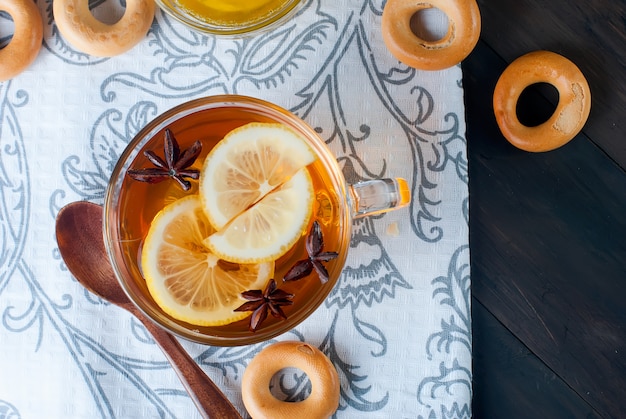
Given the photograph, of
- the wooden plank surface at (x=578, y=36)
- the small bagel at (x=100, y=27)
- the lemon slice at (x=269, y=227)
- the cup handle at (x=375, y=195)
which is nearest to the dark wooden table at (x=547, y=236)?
the wooden plank surface at (x=578, y=36)

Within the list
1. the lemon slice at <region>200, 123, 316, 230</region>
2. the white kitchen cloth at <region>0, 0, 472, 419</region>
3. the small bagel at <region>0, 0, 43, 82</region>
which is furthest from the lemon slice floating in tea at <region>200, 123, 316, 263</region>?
the small bagel at <region>0, 0, 43, 82</region>

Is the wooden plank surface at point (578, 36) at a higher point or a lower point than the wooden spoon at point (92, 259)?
higher

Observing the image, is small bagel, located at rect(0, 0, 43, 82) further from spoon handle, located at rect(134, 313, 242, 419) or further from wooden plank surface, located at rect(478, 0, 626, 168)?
wooden plank surface, located at rect(478, 0, 626, 168)

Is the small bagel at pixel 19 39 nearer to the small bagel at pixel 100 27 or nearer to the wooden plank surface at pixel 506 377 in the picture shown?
the small bagel at pixel 100 27

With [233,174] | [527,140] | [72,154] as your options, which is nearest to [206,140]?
[233,174]

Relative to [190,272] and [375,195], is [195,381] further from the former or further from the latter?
[375,195]

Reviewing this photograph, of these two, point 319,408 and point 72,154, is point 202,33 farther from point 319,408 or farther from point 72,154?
point 319,408
